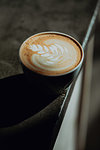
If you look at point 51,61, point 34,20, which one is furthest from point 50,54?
point 34,20

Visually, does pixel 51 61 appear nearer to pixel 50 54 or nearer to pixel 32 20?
pixel 50 54

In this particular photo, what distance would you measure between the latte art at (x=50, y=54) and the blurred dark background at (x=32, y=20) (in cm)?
16

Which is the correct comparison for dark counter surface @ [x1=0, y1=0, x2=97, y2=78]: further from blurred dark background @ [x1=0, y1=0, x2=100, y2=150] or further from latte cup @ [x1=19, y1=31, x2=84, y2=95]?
latte cup @ [x1=19, y1=31, x2=84, y2=95]

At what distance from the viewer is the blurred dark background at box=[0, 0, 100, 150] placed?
0.85 meters

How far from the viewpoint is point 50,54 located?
635mm

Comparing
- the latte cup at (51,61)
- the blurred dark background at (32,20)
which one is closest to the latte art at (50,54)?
the latte cup at (51,61)

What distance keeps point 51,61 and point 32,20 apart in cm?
48

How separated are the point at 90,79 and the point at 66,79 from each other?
3.05 feet

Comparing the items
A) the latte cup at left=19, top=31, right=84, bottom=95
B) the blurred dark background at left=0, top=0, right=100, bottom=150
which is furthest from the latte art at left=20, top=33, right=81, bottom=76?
the blurred dark background at left=0, top=0, right=100, bottom=150

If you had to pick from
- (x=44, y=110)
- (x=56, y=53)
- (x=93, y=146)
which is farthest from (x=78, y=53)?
(x=93, y=146)

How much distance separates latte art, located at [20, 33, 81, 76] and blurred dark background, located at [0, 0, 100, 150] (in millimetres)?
157

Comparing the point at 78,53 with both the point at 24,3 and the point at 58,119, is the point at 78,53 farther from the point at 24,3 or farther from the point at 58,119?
the point at 24,3

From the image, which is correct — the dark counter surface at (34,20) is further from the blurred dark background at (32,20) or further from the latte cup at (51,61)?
the latte cup at (51,61)

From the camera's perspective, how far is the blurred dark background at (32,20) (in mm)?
849
